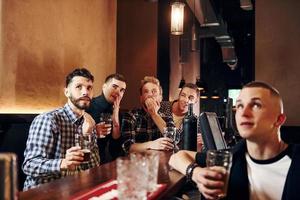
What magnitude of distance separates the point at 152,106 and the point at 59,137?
97 centimetres

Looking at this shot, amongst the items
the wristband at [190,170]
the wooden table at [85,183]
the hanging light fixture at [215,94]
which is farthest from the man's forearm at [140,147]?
the hanging light fixture at [215,94]

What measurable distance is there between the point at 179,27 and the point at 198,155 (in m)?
3.09

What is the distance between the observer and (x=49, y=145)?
7.10 feet

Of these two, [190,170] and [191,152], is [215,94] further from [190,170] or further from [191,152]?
[190,170]

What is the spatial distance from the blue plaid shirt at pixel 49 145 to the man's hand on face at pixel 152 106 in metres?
0.77

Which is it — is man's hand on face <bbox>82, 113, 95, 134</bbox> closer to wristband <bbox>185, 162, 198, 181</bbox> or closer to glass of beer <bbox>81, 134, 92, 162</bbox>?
glass of beer <bbox>81, 134, 92, 162</bbox>

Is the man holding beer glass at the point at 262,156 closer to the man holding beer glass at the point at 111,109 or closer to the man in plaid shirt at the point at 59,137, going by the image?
the man in plaid shirt at the point at 59,137

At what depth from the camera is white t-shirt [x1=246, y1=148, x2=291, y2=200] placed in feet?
4.61

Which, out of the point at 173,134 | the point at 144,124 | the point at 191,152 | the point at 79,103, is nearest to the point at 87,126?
the point at 79,103

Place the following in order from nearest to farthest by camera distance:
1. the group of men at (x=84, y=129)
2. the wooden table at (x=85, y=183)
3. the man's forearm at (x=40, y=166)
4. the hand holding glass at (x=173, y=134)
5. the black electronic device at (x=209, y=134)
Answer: the wooden table at (x=85, y=183) → the black electronic device at (x=209, y=134) → the man's forearm at (x=40, y=166) → the group of men at (x=84, y=129) → the hand holding glass at (x=173, y=134)

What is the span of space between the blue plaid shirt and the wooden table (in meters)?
0.31

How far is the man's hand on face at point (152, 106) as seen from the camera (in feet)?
9.77

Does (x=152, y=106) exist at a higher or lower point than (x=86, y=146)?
higher

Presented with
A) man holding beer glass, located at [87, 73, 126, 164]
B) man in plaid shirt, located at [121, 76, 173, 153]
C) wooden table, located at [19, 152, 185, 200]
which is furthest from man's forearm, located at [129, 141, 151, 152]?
wooden table, located at [19, 152, 185, 200]
